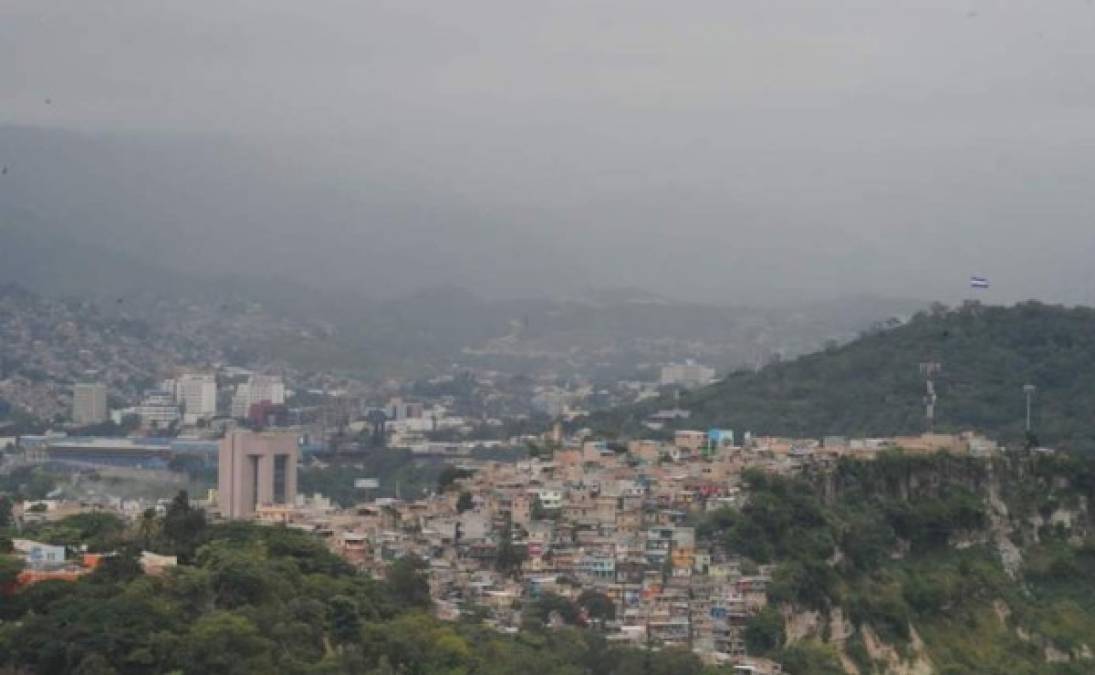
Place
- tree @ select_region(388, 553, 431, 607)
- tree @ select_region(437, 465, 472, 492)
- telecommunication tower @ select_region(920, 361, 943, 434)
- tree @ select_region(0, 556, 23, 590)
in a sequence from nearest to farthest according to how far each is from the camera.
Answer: tree @ select_region(0, 556, 23, 590), tree @ select_region(388, 553, 431, 607), tree @ select_region(437, 465, 472, 492), telecommunication tower @ select_region(920, 361, 943, 434)

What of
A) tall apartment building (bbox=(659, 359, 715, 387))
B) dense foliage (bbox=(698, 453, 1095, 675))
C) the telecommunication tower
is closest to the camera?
dense foliage (bbox=(698, 453, 1095, 675))

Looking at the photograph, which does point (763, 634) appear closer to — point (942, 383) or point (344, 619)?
point (344, 619)

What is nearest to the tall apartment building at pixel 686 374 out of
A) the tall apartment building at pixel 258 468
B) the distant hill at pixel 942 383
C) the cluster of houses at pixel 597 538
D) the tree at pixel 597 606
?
the distant hill at pixel 942 383

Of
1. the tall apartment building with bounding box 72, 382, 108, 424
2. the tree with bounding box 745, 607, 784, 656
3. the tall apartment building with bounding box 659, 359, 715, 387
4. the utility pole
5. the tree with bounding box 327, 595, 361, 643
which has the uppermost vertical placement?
the tall apartment building with bounding box 659, 359, 715, 387

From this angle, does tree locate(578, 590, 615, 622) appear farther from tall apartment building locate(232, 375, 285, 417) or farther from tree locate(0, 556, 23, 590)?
tall apartment building locate(232, 375, 285, 417)

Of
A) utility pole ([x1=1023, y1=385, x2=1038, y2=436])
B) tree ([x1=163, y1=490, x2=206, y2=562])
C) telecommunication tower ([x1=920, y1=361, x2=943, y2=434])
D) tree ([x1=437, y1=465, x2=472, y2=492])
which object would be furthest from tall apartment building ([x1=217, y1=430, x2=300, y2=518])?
tree ([x1=163, y1=490, x2=206, y2=562])

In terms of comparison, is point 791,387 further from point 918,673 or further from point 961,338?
point 918,673
